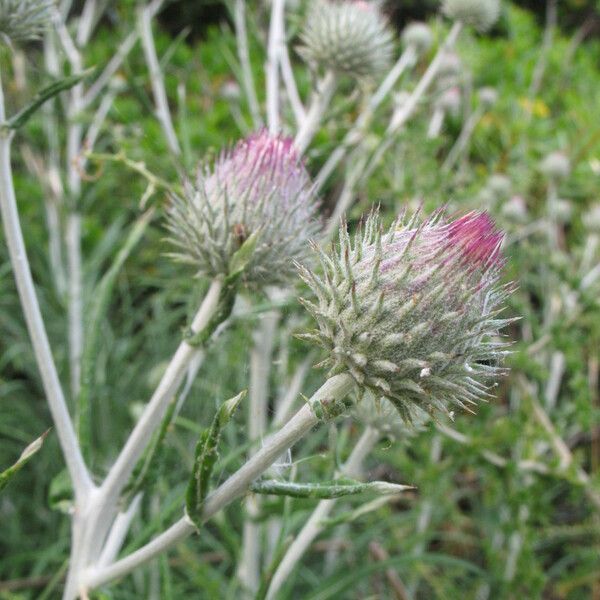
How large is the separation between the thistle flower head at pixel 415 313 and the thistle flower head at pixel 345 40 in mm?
1843

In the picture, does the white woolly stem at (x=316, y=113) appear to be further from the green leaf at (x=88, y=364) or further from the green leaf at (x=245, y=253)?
the green leaf at (x=245, y=253)

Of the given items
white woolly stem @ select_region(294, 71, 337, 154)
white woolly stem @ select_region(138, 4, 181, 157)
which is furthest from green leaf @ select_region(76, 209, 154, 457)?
white woolly stem @ select_region(138, 4, 181, 157)

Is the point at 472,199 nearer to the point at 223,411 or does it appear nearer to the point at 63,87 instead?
the point at 63,87

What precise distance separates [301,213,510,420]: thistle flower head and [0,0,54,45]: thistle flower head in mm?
1328

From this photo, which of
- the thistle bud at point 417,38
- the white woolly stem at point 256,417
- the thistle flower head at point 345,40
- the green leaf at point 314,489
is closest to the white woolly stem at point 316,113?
the thistle flower head at point 345,40

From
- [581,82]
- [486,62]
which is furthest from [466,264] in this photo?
[581,82]

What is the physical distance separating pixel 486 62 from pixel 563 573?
20.9ft

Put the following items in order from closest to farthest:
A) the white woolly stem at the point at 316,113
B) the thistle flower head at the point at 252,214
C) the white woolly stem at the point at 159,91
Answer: the thistle flower head at the point at 252,214 < the white woolly stem at the point at 316,113 < the white woolly stem at the point at 159,91

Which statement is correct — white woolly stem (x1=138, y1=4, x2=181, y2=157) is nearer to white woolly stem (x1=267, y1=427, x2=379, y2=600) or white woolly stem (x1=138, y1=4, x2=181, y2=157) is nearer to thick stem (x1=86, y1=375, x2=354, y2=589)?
white woolly stem (x1=267, y1=427, x2=379, y2=600)

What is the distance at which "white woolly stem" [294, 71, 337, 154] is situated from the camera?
9.61 feet

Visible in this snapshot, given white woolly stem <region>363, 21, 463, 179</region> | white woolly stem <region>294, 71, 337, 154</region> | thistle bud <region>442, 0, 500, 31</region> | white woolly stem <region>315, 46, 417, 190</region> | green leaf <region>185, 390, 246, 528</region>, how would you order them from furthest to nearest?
thistle bud <region>442, 0, 500, 31</region> < white woolly stem <region>315, 46, 417, 190</region> < white woolly stem <region>363, 21, 463, 179</region> < white woolly stem <region>294, 71, 337, 154</region> < green leaf <region>185, 390, 246, 528</region>

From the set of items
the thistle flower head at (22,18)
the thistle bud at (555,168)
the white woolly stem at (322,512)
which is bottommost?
the white woolly stem at (322,512)

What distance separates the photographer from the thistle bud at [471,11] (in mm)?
4012

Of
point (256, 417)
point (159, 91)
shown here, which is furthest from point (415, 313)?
point (159, 91)
